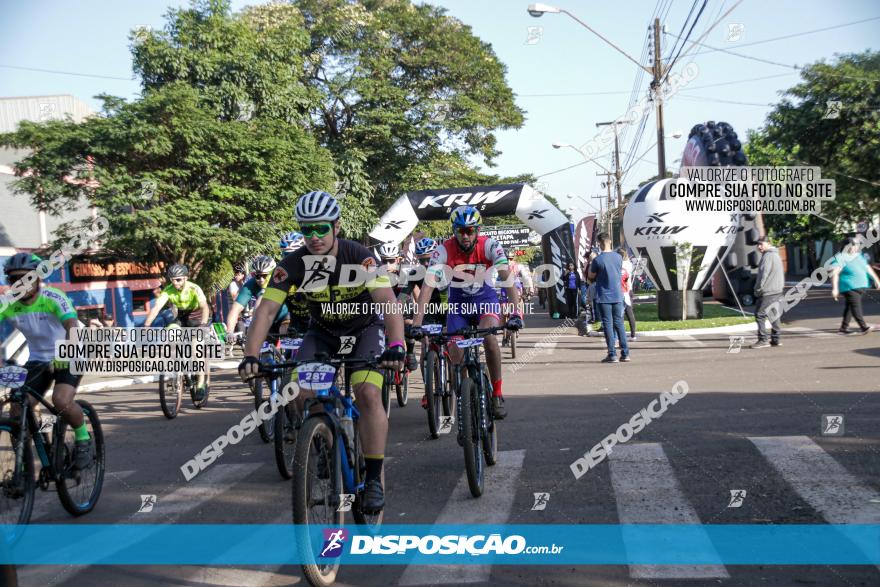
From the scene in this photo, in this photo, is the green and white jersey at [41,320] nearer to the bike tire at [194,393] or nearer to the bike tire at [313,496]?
the bike tire at [313,496]

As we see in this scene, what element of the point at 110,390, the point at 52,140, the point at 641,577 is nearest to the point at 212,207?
the point at 52,140

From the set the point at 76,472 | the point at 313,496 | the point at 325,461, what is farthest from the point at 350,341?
the point at 76,472

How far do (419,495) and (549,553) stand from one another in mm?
1596

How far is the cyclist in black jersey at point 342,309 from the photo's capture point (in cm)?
491

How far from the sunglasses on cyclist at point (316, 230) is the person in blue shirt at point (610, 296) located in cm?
942

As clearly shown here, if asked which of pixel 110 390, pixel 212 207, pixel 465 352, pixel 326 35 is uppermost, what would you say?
pixel 326 35

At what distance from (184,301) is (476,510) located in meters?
6.71

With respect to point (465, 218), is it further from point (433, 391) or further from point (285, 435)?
point (285, 435)

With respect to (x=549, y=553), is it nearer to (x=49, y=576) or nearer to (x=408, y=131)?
(x=49, y=576)

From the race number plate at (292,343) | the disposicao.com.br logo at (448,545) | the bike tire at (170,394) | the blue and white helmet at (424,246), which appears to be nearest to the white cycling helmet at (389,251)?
the blue and white helmet at (424,246)

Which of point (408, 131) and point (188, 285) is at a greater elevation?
point (408, 131)

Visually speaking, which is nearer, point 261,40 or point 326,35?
point 261,40

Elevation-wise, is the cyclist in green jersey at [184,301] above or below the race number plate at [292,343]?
above

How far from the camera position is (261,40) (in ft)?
78.9
